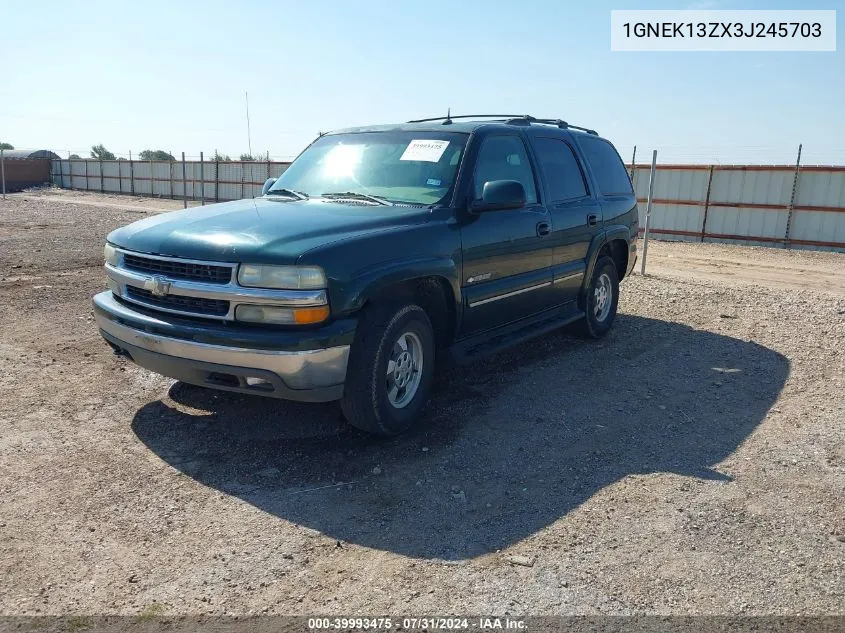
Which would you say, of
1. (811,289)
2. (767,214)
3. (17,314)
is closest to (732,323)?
(811,289)

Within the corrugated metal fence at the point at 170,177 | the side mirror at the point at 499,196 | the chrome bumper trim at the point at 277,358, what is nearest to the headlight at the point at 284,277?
the chrome bumper trim at the point at 277,358

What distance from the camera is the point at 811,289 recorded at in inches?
441

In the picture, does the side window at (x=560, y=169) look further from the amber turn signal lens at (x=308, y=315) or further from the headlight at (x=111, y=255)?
the headlight at (x=111, y=255)

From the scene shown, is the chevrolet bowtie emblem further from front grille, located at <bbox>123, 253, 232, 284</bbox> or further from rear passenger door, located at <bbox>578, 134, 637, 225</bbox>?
rear passenger door, located at <bbox>578, 134, 637, 225</bbox>

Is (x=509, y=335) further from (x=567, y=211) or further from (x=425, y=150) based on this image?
(x=425, y=150)

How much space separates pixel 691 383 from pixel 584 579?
323cm

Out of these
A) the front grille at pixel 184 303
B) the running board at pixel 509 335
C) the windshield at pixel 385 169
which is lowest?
the running board at pixel 509 335

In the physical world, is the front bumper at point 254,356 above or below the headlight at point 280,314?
below

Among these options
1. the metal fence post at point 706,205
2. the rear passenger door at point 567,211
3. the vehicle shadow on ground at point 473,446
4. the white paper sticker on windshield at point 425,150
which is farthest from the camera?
the metal fence post at point 706,205

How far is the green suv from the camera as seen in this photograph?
12.3 feet

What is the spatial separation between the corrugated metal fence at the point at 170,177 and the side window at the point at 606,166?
20458mm

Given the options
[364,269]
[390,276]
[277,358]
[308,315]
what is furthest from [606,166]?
[277,358]

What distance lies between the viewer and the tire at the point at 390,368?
4012 millimetres

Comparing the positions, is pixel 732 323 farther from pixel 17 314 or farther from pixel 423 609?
pixel 17 314
